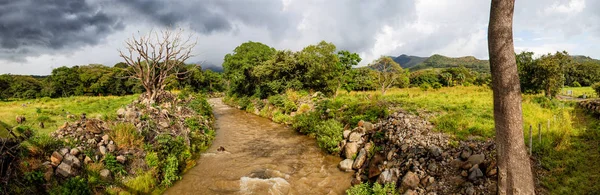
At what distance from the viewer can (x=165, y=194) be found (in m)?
7.23

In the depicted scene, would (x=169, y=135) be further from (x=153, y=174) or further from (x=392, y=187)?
(x=392, y=187)

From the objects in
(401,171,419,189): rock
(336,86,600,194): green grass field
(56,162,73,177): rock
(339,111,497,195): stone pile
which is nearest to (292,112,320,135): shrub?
(339,111,497,195): stone pile

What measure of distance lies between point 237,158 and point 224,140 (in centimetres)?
350

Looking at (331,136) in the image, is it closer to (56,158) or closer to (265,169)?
(265,169)

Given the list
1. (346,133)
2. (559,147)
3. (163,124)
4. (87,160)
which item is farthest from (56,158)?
(559,147)

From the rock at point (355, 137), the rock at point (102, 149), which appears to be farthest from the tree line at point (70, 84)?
the rock at point (355, 137)

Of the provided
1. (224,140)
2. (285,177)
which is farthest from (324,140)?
(224,140)

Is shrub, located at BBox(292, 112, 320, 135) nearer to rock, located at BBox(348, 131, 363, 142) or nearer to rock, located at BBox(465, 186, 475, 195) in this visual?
rock, located at BBox(348, 131, 363, 142)

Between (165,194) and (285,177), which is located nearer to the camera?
(165,194)

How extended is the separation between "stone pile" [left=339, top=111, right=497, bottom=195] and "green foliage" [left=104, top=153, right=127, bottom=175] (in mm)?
6995

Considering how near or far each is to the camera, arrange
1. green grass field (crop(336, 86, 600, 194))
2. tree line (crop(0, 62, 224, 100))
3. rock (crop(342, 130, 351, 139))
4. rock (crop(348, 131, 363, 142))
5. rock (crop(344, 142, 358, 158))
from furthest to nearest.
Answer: tree line (crop(0, 62, 224, 100))
rock (crop(342, 130, 351, 139))
rock (crop(348, 131, 363, 142))
rock (crop(344, 142, 358, 158))
green grass field (crop(336, 86, 600, 194))

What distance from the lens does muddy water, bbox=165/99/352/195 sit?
7809 mm

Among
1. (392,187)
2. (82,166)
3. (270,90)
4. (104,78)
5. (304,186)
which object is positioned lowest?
(304,186)

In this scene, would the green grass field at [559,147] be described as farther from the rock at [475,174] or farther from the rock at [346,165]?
the rock at [346,165]
